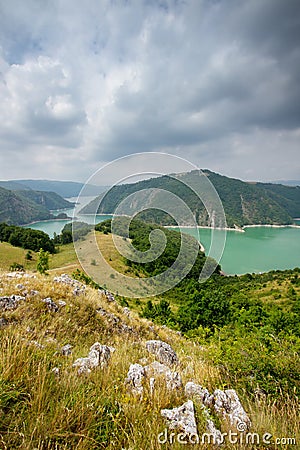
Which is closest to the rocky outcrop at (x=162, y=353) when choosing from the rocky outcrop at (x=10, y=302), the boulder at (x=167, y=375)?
the boulder at (x=167, y=375)

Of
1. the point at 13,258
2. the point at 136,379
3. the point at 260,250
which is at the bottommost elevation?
the point at 260,250

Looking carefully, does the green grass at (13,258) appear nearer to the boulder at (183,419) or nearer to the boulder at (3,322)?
the boulder at (3,322)

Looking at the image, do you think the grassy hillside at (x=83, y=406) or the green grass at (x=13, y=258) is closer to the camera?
the grassy hillside at (x=83, y=406)

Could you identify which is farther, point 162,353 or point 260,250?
point 260,250

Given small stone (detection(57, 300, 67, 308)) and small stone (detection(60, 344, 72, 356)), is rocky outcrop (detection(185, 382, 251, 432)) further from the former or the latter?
small stone (detection(57, 300, 67, 308))

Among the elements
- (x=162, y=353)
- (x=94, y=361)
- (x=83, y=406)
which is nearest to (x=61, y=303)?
(x=162, y=353)

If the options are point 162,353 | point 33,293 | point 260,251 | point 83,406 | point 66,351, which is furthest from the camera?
point 260,251

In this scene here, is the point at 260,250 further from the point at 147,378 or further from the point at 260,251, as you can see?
the point at 147,378

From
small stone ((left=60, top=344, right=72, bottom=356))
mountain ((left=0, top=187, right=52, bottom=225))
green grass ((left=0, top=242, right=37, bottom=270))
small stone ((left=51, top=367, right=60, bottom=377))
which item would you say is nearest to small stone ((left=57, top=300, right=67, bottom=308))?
small stone ((left=60, top=344, right=72, bottom=356))
